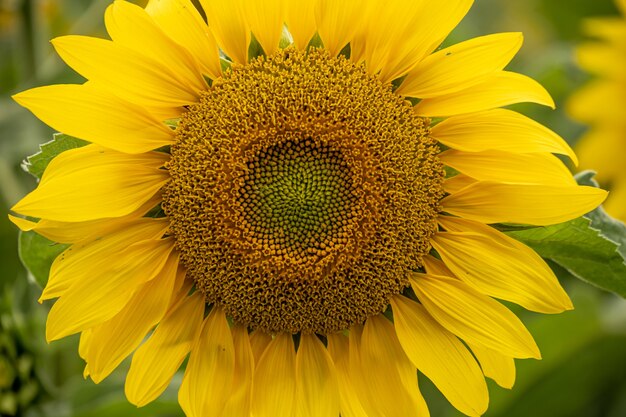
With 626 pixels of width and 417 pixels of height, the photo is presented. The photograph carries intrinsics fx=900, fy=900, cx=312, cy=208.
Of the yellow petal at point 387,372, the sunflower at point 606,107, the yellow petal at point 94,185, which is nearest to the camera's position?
the yellow petal at point 94,185

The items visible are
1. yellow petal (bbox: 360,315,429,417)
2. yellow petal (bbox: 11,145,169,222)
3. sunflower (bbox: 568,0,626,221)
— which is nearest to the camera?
yellow petal (bbox: 11,145,169,222)

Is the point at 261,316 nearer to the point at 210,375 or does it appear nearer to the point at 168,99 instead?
the point at 210,375

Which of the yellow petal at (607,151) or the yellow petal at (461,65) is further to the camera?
the yellow petal at (607,151)

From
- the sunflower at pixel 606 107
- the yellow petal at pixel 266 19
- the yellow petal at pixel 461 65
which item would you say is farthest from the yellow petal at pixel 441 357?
the sunflower at pixel 606 107

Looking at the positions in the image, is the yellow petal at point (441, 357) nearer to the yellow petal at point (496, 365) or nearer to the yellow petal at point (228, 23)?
the yellow petal at point (496, 365)

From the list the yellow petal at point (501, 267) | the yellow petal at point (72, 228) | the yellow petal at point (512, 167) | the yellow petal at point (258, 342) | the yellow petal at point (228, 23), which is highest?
the yellow petal at point (228, 23)

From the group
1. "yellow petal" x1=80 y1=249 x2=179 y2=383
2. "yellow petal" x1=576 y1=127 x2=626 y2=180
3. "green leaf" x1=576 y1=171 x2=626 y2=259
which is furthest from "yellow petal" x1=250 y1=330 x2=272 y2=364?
"yellow petal" x1=576 y1=127 x2=626 y2=180

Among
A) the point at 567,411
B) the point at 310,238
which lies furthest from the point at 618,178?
the point at 310,238

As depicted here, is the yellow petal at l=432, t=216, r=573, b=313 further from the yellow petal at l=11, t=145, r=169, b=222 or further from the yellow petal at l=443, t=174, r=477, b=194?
the yellow petal at l=11, t=145, r=169, b=222
